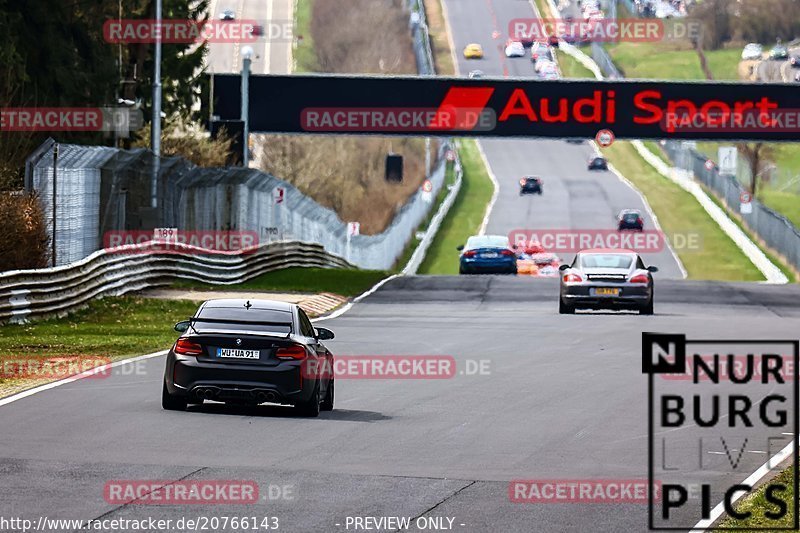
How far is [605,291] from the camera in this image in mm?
33531

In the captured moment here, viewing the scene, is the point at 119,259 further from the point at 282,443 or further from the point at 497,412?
the point at 282,443

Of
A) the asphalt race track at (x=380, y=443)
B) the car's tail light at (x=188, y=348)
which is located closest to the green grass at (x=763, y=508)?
the asphalt race track at (x=380, y=443)

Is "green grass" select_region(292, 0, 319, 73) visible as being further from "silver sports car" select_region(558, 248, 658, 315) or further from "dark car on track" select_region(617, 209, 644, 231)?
"silver sports car" select_region(558, 248, 658, 315)

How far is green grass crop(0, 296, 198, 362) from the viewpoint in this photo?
23.3 m

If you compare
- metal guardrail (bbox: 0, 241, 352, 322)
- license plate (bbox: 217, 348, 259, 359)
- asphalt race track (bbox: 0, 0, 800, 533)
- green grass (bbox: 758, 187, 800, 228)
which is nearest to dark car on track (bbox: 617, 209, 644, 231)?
green grass (bbox: 758, 187, 800, 228)

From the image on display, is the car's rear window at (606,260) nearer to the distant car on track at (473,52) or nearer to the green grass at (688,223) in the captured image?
the green grass at (688,223)

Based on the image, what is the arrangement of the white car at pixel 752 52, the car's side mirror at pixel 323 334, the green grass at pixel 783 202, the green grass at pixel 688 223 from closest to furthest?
the car's side mirror at pixel 323 334
the green grass at pixel 688 223
the green grass at pixel 783 202
the white car at pixel 752 52

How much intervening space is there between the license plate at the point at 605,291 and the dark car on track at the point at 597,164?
68.5 metres

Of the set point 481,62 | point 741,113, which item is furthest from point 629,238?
point 481,62

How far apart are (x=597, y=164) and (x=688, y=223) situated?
22.1 m

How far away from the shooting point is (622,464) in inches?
561

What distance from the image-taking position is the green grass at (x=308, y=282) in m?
39.4

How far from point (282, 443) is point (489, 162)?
295 feet

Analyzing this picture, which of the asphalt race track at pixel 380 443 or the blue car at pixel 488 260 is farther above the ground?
the blue car at pixel 488 260
